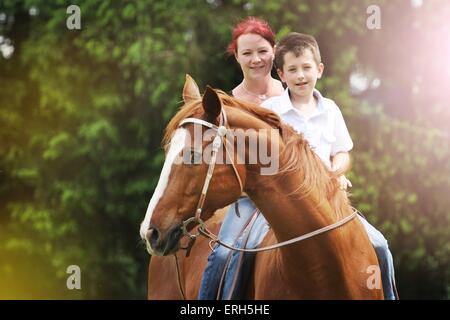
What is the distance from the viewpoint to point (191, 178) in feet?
12.4

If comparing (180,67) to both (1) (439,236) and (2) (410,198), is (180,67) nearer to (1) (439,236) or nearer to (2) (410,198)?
(2) (410,198)

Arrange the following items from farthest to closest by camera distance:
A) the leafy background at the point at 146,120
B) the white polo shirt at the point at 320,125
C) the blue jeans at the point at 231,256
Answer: the leafy background at the point at 146,120 → the white polo shirt at the point at 320,125 → the blue jeans at the point at 231,256

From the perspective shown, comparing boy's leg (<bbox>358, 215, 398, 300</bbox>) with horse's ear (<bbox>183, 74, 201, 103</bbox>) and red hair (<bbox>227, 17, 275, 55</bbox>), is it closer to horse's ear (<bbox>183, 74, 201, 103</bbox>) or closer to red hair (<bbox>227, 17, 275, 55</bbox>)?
horse's ear (<bbox>183, 74, 201, 103</bbox>)

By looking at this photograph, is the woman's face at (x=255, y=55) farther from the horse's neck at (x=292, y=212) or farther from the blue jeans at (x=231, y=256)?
the horse's neck at (x=292, y=212)

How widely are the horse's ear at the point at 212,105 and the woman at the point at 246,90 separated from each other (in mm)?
973

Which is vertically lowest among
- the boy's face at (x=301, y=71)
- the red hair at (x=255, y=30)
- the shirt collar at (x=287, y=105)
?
the shirt collar at (x=287, y=105)

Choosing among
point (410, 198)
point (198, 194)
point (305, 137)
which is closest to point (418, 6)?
point (410, 198)

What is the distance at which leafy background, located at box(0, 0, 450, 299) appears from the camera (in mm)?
10172

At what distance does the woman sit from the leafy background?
4.03 meters

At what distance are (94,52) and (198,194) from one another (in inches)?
299

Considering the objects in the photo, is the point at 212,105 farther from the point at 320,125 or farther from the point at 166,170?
the point at 320,125

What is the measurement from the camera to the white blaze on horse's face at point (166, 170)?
3.72m

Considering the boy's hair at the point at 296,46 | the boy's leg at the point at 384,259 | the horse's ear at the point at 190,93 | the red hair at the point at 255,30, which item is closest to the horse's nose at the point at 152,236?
the horse's ear at the point at 190,93

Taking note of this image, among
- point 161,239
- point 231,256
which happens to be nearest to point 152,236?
point 161,239
